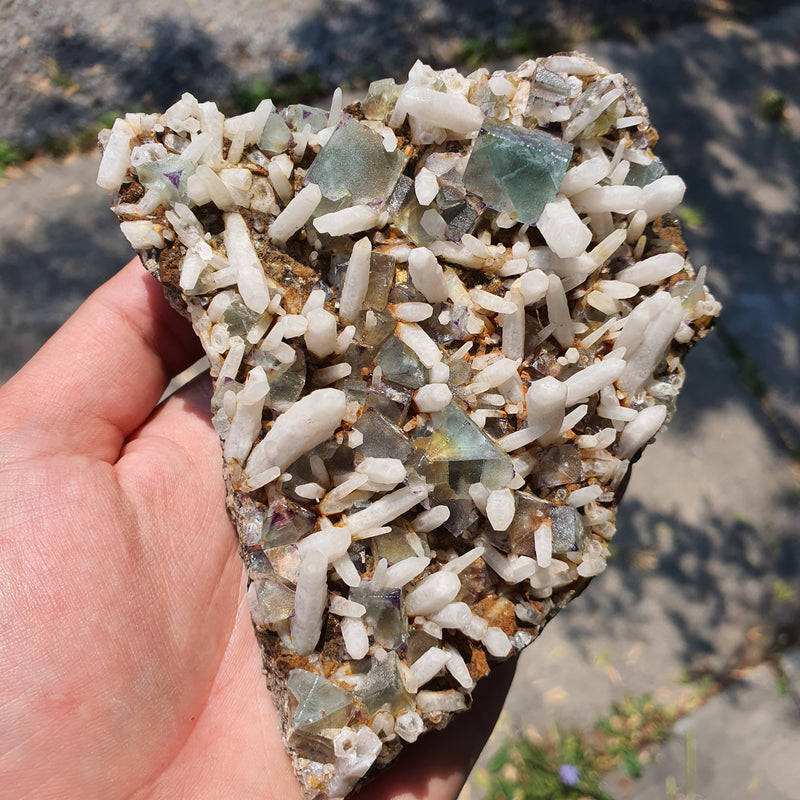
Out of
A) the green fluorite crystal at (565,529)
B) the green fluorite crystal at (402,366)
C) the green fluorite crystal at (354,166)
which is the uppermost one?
the green fluorite crystal at (354,166)

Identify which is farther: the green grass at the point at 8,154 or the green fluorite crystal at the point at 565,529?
the green grass at the point at 8,154

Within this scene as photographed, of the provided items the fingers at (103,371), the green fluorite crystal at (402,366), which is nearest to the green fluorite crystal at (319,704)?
the green fluorite crystal at (402,366)

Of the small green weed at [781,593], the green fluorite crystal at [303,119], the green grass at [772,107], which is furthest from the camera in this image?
the green grass at [772,107]

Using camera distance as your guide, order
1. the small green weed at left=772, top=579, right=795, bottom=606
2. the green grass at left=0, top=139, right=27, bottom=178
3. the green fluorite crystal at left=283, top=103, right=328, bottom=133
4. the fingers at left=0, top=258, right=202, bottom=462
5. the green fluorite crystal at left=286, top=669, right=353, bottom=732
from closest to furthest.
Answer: the green fluorite crystal at left=286, top=669, right=353, bottom=732 < the green fluorite crystal at left=283, top=103, right=328, bottom=133 < the fingers at left=0, top=258, right=202, bottom=462 < the small green weed at left=772, top=579, right=795, bottom=606 < the green grass at left=0, top=139, right=27, bottom=178

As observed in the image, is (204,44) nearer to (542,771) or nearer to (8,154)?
(8,154)

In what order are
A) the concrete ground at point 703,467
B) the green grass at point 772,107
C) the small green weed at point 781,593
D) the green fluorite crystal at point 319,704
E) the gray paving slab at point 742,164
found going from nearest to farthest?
the green fluorite crystal at point 319,704 < the concrete ground at point 703,467 < the small green weed at point 781,593 < the gray paving slab at point 742,164 < the green grass at point 772,107

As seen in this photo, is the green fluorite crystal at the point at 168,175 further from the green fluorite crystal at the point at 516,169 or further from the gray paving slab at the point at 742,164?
the gray paving slab at the point at 742,164

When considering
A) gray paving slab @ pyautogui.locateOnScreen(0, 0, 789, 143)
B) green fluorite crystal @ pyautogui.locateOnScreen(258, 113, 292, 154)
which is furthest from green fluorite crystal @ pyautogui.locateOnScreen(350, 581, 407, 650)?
gray paving slab @ pyautogui.locateOnScreen(0, 0, 789, 143)

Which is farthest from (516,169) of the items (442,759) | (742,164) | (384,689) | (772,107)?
(772,107)

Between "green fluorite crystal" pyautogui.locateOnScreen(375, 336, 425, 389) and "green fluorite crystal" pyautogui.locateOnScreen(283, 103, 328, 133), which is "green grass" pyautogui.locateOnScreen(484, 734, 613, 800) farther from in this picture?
"green fluorite crystal" pyautogui.locateOnScreen(283, 103, 328, 133)
